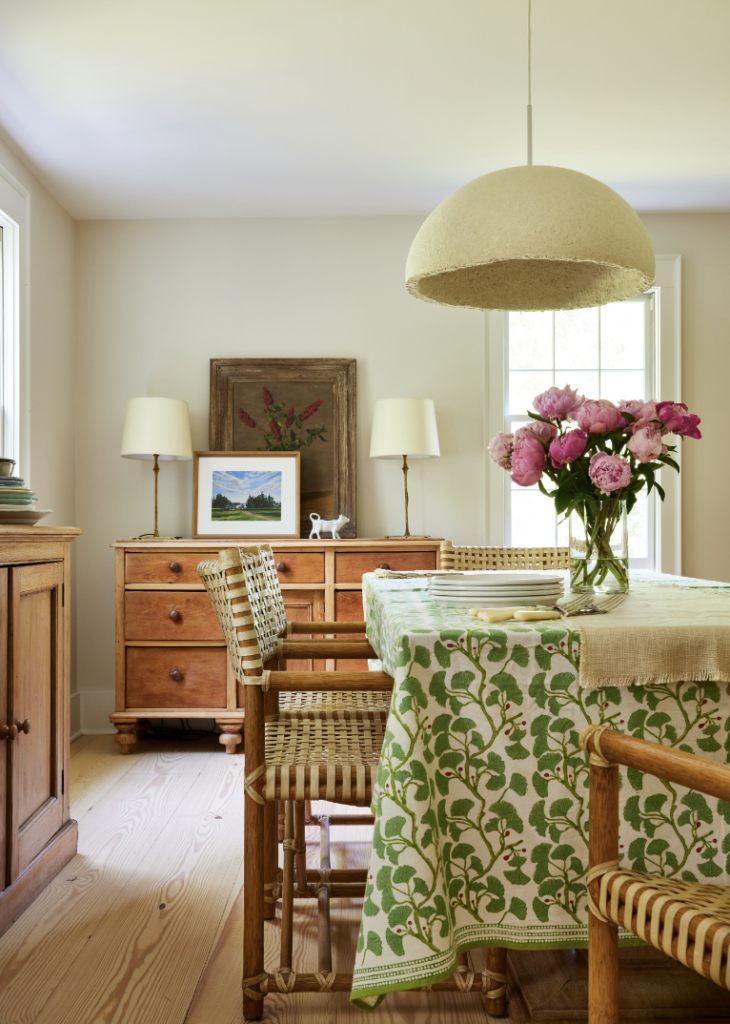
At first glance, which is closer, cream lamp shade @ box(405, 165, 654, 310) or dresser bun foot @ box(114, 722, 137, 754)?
cream lamp shade @ box(405, 165, 654, 310)

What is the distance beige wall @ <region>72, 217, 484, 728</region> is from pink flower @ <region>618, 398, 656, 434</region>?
227 cm

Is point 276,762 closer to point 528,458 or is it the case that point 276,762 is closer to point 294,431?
point 528,458

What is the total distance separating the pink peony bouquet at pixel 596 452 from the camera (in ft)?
5.64

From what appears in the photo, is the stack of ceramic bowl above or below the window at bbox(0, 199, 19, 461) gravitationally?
below

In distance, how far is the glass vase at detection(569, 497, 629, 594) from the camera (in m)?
1.82

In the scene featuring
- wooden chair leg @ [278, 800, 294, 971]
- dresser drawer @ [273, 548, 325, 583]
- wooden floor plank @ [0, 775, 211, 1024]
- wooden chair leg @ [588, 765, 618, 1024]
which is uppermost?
dresser drawer @ [273, 548, 325, 583]

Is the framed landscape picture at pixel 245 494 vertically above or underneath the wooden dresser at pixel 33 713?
above

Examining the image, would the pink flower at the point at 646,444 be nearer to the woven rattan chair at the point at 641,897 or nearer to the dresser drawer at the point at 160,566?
the woven rattan chair at the point at 641,897

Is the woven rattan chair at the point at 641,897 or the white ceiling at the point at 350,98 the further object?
the white ceiling at the point at 350,98

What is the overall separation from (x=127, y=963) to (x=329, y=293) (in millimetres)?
3148

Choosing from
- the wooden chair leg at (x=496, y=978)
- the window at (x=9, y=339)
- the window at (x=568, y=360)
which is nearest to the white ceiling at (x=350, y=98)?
the window at (x=9, y=339)

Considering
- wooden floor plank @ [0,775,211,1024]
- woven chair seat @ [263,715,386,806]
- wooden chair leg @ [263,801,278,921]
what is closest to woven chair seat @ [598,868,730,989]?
woven chair seat @ [263,715,386,806]

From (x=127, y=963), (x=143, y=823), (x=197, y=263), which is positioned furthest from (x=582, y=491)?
(x=197, y=263)

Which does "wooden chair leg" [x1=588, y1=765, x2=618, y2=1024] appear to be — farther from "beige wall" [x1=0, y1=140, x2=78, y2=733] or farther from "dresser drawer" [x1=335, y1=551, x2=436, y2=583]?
"beige wall" [x1=0, y1=140, x2=78, y2=733]
